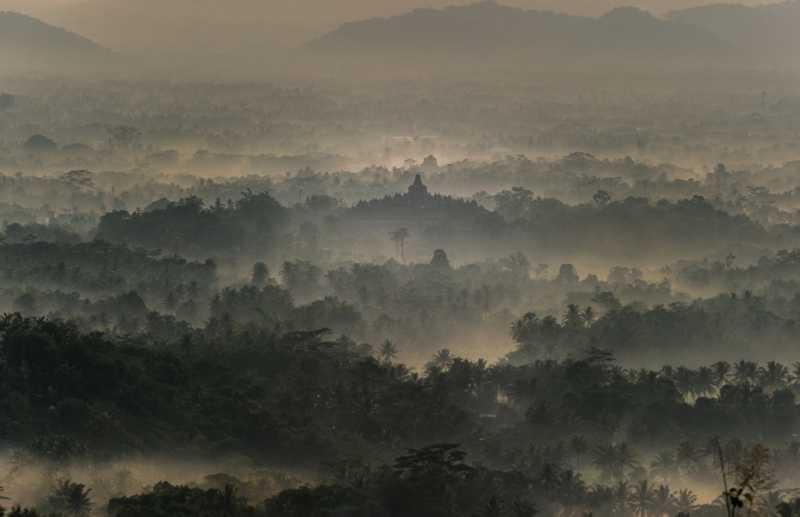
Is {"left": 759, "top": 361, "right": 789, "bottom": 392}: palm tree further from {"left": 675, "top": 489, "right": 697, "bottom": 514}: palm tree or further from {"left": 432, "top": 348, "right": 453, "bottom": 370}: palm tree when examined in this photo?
{"left": 432, "top": 348, "right": 453, "bottom": 370}: palm tree

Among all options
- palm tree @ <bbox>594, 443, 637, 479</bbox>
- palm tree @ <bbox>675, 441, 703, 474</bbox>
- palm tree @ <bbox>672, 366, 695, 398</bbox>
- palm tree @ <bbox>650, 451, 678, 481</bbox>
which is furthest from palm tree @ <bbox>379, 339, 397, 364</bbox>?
palm tree @ <bbox>675, 441, 703, 474</bbox>

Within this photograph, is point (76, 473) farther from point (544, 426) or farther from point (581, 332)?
point (581, 332)

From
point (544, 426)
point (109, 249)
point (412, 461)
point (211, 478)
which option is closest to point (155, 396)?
point (211, 478)

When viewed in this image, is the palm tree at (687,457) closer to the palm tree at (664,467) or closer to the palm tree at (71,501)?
the palm tree at (664,467)

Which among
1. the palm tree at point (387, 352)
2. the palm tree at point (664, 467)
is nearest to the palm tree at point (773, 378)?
the palm tree at point (664, 467)

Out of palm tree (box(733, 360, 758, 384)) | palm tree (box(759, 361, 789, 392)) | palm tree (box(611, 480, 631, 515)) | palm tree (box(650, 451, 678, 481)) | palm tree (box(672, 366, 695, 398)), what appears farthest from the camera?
palm tree (box(733, 360, 758, 384))

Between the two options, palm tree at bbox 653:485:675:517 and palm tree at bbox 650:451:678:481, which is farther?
palm tree at bbox 650:451:678:481

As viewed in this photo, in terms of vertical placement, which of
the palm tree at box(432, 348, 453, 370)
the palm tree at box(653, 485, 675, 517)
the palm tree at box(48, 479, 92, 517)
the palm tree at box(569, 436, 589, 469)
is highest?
the palm tree at box(48, 479, 92, 517)

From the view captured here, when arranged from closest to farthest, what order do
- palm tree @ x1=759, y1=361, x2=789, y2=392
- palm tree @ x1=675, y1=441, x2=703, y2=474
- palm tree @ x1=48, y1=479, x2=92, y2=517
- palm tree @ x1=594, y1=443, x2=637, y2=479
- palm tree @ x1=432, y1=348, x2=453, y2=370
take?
palm tree @ x1=48, y1=479, x2=92, y2=517, palm tree @ x1=675, y1=441, x2=703, y2=474, palm tree @ x1=594, y1=443, x2=637, y2=479, palm tree @ x1=759, y1=361, x2=789, y2=392, palm tree @ x1=432, y1=348, x2=453, y2=370

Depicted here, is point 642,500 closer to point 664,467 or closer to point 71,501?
point 664,467
